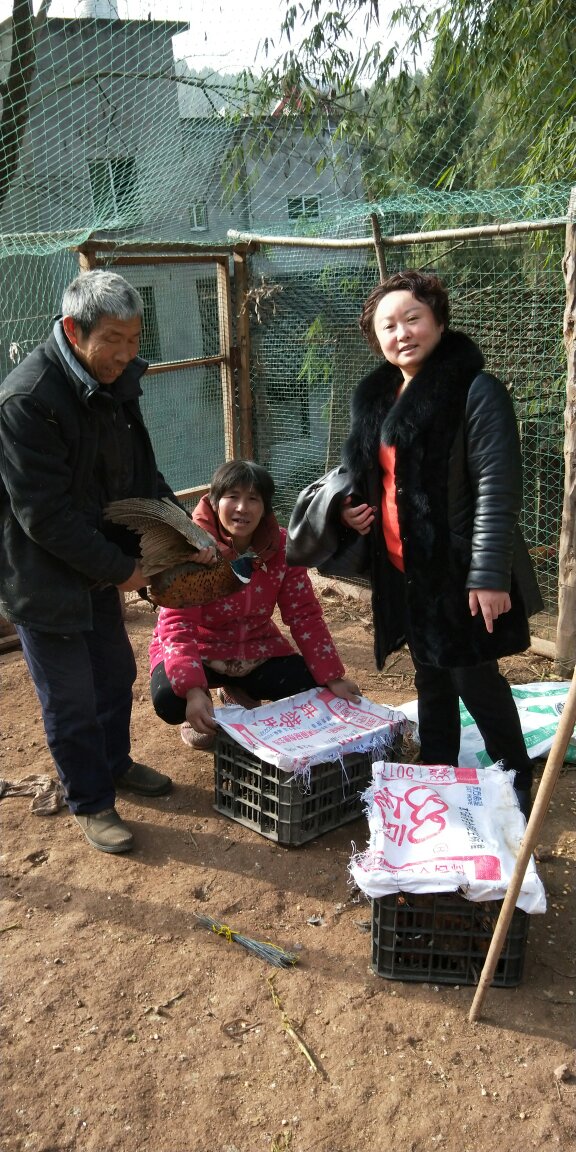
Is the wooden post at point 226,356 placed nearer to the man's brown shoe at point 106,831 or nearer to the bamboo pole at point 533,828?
the man's brown shoe at point 106,831

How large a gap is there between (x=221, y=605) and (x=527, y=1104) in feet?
5.78

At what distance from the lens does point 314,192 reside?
748cm

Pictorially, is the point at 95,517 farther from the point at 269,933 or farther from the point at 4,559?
the point at 269,933

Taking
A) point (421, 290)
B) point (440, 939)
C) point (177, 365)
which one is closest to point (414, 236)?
point (177, 365)

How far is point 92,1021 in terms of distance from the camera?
1.97 metres

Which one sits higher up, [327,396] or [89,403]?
[89,403]

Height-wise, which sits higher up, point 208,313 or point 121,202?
point 121,202

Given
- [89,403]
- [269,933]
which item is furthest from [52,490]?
[269,933]

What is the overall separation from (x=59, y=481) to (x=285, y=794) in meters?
1.14

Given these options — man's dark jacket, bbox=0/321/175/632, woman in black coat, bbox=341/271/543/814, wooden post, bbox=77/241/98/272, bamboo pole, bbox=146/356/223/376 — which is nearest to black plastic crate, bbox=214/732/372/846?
woman in black coat, bbox=341/271/543/814

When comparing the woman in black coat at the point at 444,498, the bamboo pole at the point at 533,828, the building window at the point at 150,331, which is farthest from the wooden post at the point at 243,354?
the bamboo pole at the point at 533,828

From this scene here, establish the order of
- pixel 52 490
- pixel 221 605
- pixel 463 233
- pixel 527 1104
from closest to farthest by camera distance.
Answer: pixel 527 1104 → pixel 52 490 → pixel 221 605 → pixel 463 233

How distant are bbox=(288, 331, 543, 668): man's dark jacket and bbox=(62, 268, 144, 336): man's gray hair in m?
0.67

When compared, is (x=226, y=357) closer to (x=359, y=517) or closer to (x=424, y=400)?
(x=359, y=517)
